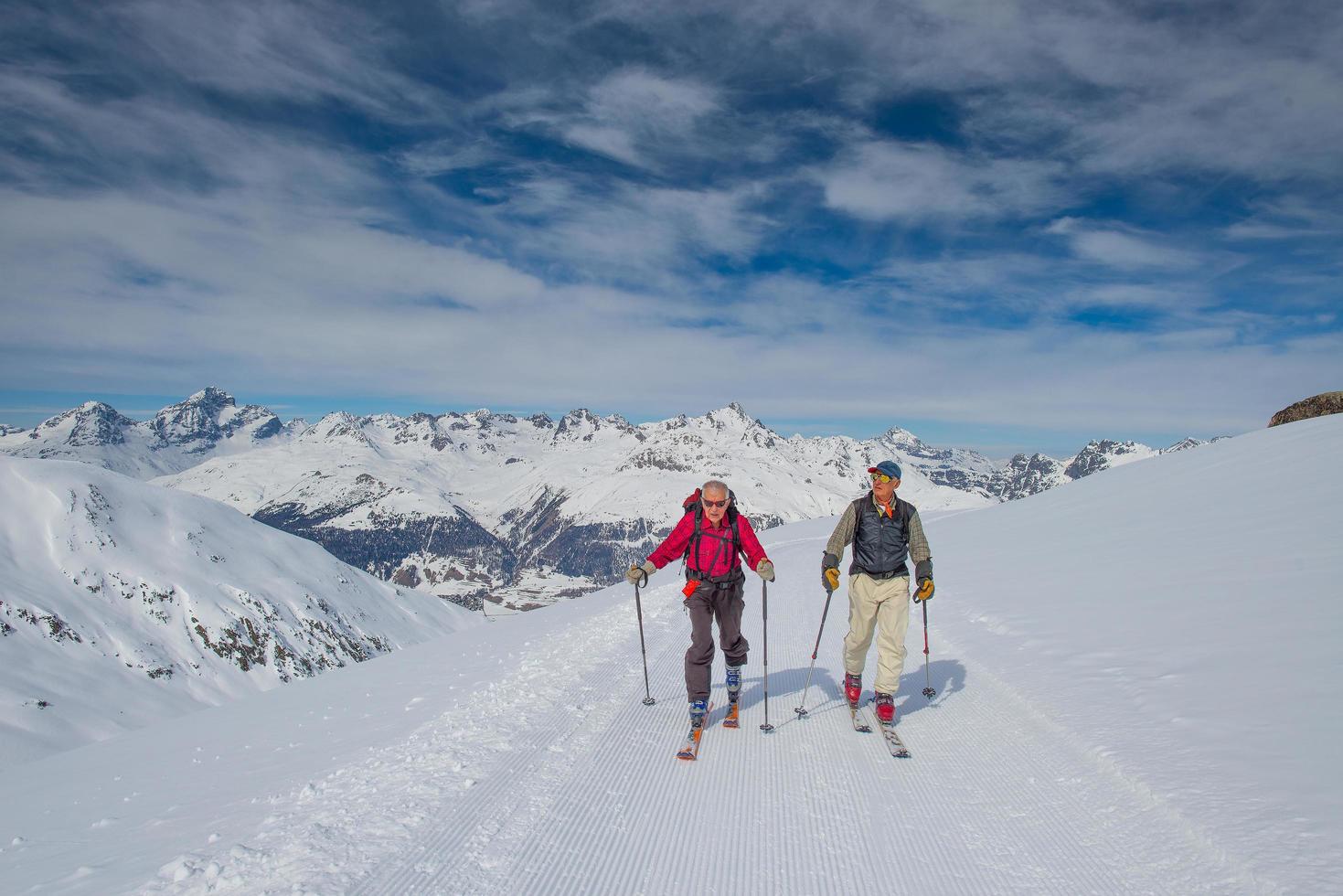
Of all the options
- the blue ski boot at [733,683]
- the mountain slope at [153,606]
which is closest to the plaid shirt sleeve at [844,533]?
the blue ski boot at [733,683]

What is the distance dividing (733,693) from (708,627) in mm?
982

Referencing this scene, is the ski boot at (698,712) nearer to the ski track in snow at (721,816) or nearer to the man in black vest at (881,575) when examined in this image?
the ski track in snow at (721,816)

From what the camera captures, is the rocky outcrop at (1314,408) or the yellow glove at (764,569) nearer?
the yellow glove at (764,569)

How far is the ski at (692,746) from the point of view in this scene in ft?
23.2

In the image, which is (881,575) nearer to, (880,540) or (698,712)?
(880,540)

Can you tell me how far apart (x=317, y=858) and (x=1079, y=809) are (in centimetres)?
647

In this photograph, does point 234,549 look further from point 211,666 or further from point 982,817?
point 982,817

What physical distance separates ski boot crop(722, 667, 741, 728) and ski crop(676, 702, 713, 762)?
33 cm

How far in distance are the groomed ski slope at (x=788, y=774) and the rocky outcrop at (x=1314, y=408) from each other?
2823 centimetres

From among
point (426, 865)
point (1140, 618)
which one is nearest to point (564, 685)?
point (426, 865)

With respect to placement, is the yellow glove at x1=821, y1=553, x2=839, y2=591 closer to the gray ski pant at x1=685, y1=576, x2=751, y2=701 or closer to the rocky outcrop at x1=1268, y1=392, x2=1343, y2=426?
the gray ski pant at x1=685, y1=576, x2=751, y2=701

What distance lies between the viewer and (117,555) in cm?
14188

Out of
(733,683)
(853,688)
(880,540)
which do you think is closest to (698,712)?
(733,683)

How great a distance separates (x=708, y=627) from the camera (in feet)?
26.0
